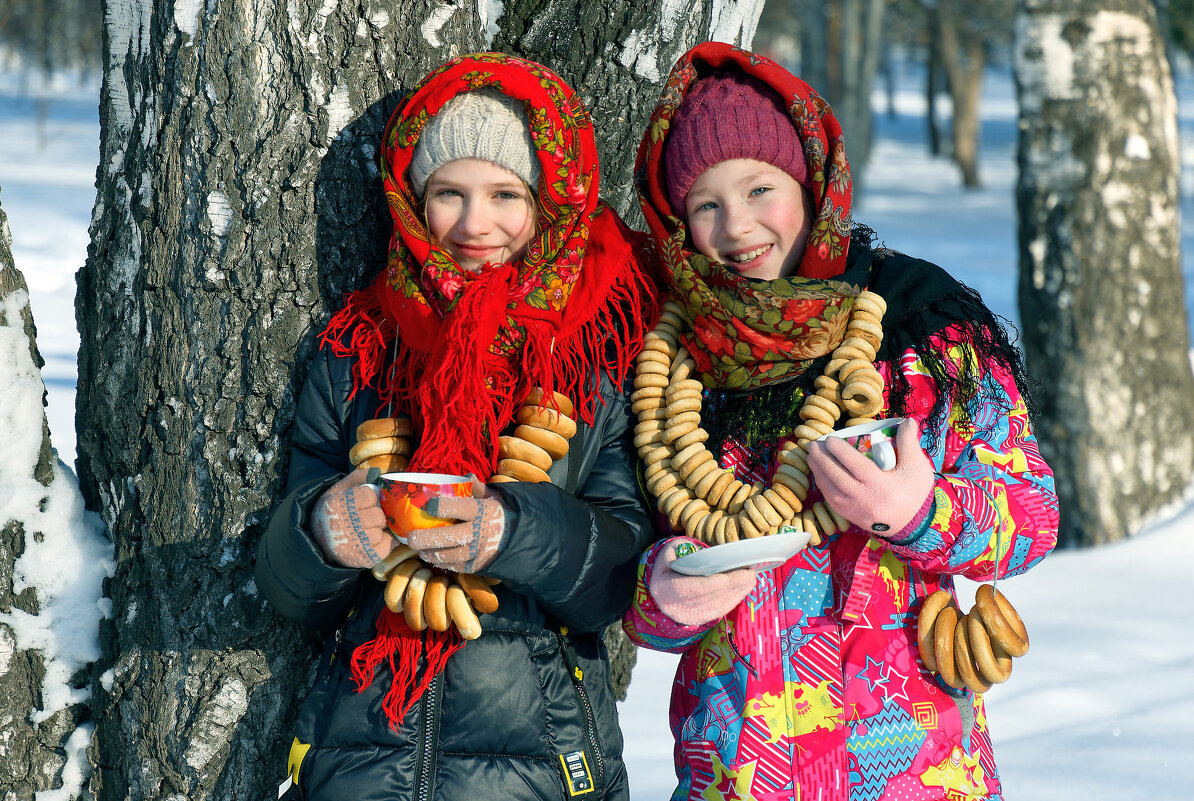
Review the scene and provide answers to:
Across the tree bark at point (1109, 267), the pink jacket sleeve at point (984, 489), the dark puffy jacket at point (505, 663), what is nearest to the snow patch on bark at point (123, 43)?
the dark puffy jacket at point (505, 663)

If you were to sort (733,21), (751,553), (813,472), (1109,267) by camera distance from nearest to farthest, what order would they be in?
(751,553)
(813,472)
(733,21)
(1109,267)

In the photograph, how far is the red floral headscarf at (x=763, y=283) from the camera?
78.4 inches

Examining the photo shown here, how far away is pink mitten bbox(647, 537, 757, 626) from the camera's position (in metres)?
1.90

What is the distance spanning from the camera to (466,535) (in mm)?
1854

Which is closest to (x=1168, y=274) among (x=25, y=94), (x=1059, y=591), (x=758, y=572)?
(x=1059, y=591)

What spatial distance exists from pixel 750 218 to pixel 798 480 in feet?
1.68

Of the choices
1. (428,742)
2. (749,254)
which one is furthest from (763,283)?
(428,742)

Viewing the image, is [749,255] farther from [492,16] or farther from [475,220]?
[492,16]

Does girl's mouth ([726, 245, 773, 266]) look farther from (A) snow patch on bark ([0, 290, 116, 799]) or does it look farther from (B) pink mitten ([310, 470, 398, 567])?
(A) snow patch on bark ([0, 290, 116, 799])

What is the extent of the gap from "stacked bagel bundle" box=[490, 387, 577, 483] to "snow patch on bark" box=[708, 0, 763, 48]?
1.18 m

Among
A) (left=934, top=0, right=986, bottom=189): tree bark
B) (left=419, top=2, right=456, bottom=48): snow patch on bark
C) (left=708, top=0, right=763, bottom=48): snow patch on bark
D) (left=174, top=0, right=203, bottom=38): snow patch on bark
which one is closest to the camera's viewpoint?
(left=174, top=0, right=203, bottom=38): snow patch on bark

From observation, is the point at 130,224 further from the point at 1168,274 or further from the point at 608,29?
the point at 1168,274

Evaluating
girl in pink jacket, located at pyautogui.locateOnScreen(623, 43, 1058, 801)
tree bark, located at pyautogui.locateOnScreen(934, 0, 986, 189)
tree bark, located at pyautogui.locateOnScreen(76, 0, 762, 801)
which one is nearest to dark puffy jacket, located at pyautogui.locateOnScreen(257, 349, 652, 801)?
girl in pink jacket, located at pyautogui.locateOnScreen(623, 43, 1058, 801)

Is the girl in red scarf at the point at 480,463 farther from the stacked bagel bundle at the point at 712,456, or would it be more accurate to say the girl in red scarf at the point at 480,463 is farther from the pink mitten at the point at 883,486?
the pink mitten at the point at 883,486
